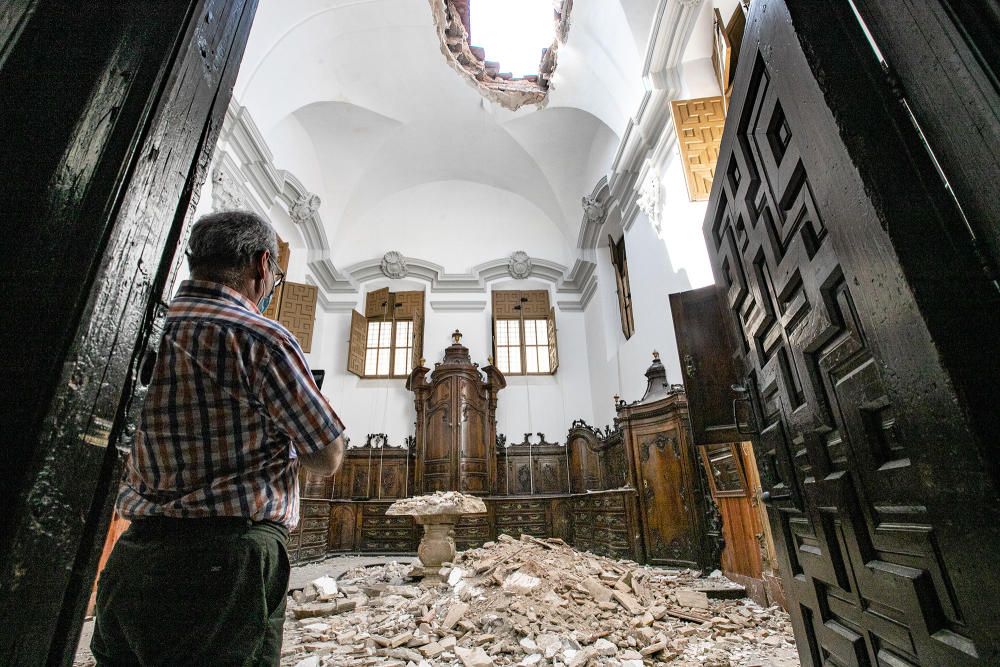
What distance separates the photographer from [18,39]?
67 cm

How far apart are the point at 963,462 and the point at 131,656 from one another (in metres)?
1.52

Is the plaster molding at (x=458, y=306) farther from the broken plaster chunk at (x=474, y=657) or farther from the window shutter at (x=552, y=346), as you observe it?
the broken plaster chunk at (x=474, y=657)

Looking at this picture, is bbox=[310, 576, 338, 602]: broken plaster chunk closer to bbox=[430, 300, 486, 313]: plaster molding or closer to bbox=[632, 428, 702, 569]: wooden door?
bbox=[632, 428, 702, 569]: wooden door

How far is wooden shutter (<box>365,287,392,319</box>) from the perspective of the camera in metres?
10.3

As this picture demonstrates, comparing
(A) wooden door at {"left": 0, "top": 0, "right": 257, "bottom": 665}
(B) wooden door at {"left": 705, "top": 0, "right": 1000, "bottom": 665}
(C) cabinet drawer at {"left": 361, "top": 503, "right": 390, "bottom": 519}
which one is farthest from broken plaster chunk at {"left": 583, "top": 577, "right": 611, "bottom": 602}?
(C) cabinet drawer at {"left": 361, "top": 503, "right": 390, "bottom": 519}

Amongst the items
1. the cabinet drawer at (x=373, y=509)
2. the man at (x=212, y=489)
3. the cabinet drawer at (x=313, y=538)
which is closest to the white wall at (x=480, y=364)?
the cabinet drawer at (x=373, y=509)

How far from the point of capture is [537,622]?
2.98m

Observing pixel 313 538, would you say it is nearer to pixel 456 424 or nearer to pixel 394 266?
pixel 456 424

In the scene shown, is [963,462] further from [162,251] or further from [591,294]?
[591,294]

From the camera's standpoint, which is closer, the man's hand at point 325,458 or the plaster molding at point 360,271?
the man's hand at point 325,458

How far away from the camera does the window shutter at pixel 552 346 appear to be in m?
9.78

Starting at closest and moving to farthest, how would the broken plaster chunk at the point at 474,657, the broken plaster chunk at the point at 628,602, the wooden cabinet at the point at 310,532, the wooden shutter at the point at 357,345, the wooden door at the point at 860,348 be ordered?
1. the wooden door at the point at 860,348
2. the broken plaster chunk at the point at 474,657
3. the broken plaster chunk at the point at 628,602
4. the wooden cabinet at the point at 310,532
5. the wooden shutter at the point at 357,345

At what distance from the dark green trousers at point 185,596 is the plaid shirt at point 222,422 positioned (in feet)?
0.14

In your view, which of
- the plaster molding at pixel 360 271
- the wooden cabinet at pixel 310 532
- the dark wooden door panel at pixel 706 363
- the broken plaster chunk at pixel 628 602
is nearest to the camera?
the dark wooden door panel at pixel 706 363
